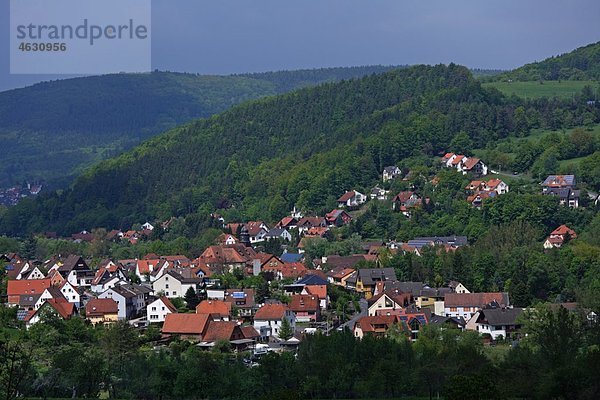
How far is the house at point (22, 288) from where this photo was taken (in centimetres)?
4968

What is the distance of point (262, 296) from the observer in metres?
52.1

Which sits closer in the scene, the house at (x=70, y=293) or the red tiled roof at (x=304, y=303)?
the red tiled roof at (x=304, y=303)

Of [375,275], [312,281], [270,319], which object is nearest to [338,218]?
[375,275]

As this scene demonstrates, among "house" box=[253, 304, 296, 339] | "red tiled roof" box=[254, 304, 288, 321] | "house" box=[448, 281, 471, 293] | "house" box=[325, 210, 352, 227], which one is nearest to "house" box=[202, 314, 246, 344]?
"house" box=[253, 304, 296, 339]

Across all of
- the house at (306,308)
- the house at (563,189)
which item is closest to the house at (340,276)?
the house at (306,308)

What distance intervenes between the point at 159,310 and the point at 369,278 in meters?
12.8

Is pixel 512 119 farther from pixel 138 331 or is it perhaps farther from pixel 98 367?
pixel 98 367

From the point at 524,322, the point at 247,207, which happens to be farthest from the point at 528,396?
the point at 247,207

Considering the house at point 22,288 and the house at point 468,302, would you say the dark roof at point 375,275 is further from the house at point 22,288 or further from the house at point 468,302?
the house at point 22,288

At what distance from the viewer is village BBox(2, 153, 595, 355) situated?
147ft

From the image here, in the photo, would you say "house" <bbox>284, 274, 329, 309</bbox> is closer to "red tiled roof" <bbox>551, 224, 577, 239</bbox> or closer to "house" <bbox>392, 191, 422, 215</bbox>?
"red tiled roof" <bbox>551, 224, 577, 239</bbox>

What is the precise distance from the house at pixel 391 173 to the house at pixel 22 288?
38022mm

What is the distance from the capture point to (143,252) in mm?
70562

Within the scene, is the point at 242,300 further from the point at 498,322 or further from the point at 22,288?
the point at 498,322
